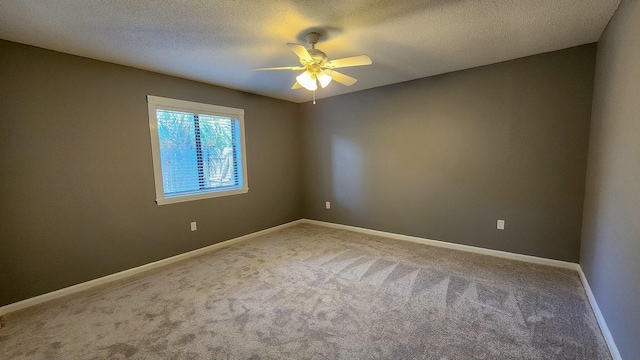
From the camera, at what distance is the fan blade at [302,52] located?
6.36 ft

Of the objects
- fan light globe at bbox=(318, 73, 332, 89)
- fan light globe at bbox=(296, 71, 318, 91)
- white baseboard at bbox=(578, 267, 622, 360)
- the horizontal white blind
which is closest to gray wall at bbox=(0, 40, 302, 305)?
the horizontal white blind

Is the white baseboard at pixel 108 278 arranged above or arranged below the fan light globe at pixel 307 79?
below

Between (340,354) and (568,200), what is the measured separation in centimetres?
289

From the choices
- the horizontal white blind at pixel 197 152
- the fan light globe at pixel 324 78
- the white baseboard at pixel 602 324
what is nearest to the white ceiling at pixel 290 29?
the fan light globe at pixel 324 78

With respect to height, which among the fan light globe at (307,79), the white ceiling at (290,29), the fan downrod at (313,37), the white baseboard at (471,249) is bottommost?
the white baseboard at (471,249)

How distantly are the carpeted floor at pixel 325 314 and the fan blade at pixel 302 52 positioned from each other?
2.11m

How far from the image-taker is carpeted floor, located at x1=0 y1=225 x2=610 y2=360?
173 centimetres

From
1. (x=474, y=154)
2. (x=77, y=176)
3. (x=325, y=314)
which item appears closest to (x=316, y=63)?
(x=325, y=314)

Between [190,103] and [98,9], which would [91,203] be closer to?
[190,103]

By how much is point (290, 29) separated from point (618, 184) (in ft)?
8.63

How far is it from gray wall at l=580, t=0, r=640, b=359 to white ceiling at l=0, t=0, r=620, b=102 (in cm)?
39

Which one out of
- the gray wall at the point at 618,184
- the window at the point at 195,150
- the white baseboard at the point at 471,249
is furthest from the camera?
the window at the point at 195,150

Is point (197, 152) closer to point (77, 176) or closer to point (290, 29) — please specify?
point (77, 176)

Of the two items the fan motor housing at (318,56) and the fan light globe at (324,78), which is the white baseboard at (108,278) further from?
the fan motor housing at (318,56)
